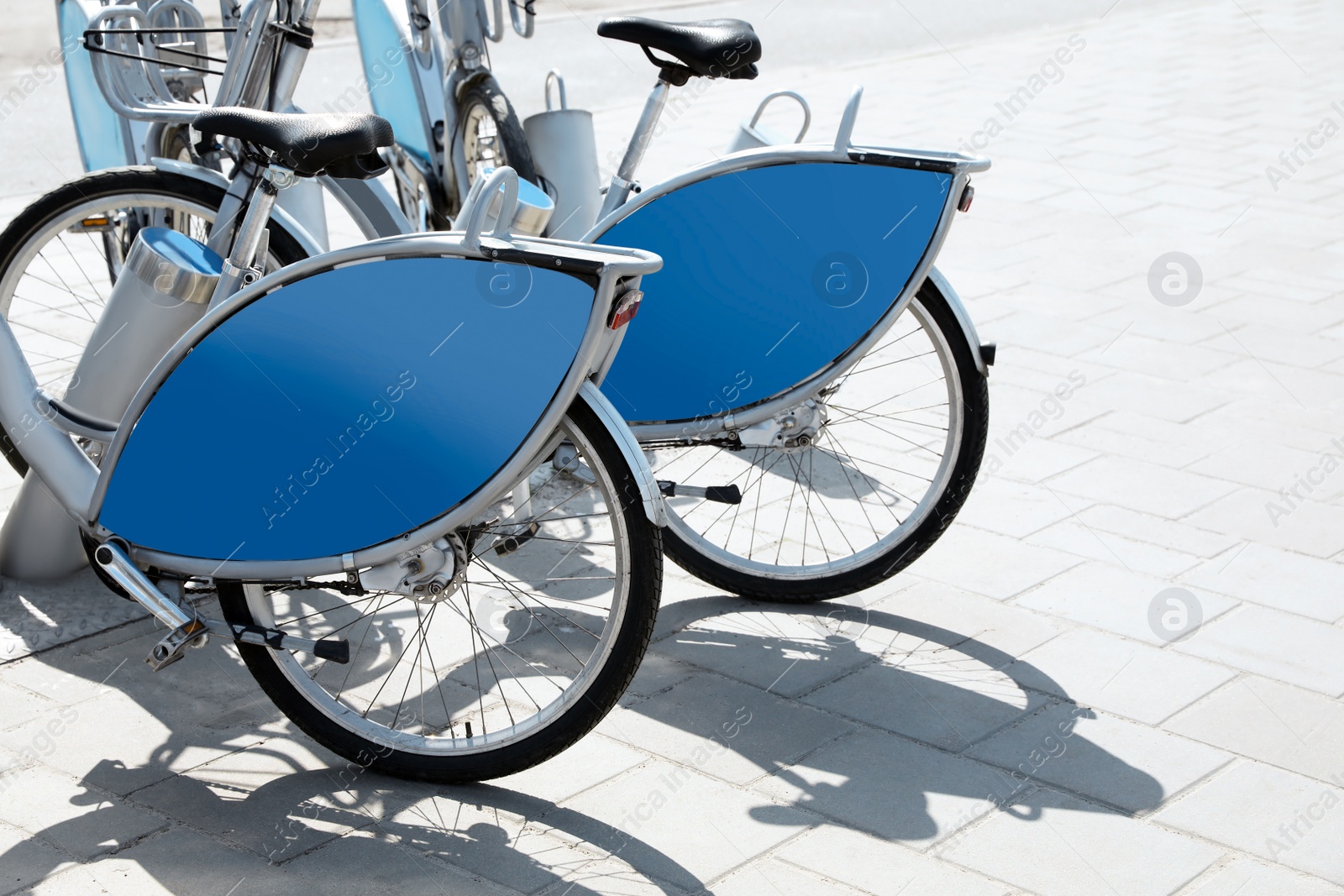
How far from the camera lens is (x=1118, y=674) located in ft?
11.2

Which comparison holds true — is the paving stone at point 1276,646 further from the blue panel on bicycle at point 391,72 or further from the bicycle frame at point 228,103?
the blue panel on bicycle at point 391,72

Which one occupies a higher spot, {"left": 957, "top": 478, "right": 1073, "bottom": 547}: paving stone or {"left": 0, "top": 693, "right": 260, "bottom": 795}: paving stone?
{"left": 0, "top": 693, "right": 260, "bottom": 795}: paving stone

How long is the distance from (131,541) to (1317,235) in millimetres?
5810

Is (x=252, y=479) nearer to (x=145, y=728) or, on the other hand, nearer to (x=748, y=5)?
(x=145, y=728)

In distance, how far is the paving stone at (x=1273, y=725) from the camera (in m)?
3.09

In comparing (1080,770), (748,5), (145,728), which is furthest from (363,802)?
(748,5)

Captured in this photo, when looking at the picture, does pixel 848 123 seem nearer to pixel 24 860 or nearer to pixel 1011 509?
pixel 1011 509

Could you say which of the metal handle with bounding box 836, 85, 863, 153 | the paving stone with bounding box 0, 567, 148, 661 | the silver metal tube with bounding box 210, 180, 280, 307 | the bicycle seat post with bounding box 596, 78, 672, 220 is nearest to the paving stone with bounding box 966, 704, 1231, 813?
the metal handle with bounding box 836, 85, 863, 153

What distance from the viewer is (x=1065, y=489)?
439 cm

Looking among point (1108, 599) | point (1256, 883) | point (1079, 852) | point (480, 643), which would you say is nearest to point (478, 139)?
point (480, 643)

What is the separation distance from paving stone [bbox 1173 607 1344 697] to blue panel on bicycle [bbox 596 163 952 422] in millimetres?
1150

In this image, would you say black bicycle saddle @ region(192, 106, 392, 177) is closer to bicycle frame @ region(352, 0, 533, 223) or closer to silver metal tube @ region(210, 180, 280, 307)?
silver metal tube @ region(210, 180, 280, 307)

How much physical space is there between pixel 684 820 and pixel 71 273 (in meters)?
4.12

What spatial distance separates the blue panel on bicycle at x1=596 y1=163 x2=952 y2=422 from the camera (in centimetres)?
339
